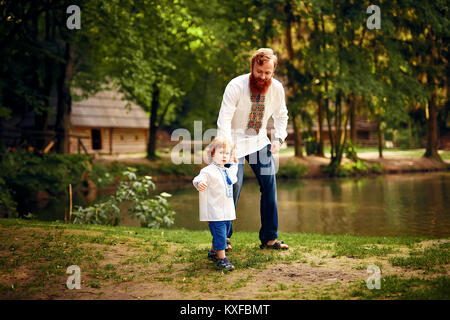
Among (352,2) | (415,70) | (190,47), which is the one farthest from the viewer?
(190,47)

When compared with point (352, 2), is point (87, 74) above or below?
below

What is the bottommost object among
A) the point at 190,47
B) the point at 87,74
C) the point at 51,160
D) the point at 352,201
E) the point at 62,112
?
the point at 352,201

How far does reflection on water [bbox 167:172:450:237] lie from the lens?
10438 mm

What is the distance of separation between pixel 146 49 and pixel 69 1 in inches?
187

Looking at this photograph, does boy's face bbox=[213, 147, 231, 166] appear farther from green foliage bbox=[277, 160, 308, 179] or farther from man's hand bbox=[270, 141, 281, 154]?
green foliage bbox=[277, 160, 308, 179]

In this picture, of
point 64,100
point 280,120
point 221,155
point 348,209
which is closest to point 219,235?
point 221,155

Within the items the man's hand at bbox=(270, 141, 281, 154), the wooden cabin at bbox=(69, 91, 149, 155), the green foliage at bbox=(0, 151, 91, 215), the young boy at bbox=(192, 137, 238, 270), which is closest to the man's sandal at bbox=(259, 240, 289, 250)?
the young boy at bbox=(192, 137, 238, 270)

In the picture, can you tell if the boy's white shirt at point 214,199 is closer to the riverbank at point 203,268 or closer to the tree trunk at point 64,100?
the riverbank at point 203,268

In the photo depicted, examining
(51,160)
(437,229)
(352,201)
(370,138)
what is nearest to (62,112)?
(51,160)

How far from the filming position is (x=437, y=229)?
31.6 ft

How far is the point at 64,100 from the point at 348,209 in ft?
44.7
